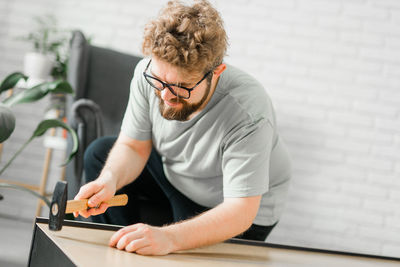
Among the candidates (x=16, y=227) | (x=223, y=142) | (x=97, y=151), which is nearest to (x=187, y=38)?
(x=223, y=142)

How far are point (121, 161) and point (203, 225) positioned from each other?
388mm

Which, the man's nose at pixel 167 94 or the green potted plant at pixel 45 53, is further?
the green potted plant at pixel 45 53

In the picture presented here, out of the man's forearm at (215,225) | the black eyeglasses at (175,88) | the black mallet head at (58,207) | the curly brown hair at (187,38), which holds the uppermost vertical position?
the curly brown hair at (187,38)

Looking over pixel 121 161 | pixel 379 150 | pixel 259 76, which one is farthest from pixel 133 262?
pixel 379 150

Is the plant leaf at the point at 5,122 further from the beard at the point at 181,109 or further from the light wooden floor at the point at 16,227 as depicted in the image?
the light wooden floor at the point at 16,227

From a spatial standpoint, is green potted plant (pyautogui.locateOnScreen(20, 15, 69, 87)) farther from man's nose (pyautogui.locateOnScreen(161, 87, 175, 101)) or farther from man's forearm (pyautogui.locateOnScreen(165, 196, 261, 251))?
man's forearm (pyautogui.locateOnScreen(165, 196, 261, 251))

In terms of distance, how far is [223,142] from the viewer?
4.32 ft

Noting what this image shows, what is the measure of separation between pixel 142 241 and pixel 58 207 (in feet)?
0.58

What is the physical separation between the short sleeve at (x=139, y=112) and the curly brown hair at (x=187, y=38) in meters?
0.26

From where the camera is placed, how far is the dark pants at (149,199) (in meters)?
1.54

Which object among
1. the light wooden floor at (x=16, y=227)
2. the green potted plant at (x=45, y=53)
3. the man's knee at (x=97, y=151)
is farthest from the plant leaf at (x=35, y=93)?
the green potted plant at (x=45, y=53)

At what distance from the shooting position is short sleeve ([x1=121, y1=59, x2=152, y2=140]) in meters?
1.41

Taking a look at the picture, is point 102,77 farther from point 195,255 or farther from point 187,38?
point 195,255

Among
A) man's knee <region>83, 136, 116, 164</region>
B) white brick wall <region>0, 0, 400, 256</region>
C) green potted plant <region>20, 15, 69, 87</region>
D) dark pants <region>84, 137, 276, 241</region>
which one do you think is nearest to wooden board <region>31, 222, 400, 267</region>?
dark pants <region>84, 137, 276, 241</region>
